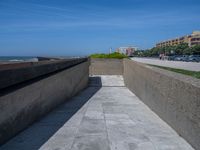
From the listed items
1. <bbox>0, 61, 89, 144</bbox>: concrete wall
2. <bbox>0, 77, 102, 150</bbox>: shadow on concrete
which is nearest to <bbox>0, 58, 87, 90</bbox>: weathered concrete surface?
<bbox>0, 61, 89, 144</bbox>: concrete wall

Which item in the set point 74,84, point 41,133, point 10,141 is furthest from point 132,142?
point 74,84

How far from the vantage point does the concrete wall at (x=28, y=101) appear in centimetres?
434

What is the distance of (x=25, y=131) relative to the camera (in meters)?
4.98

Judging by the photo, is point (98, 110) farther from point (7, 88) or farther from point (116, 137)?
point (7, 88)

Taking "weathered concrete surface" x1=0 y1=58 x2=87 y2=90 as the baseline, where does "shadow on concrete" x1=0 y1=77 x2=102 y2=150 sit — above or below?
below

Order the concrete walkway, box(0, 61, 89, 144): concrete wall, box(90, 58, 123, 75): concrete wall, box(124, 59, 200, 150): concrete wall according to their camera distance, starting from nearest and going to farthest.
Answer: box(124, 59, 200, 150): concrete wall < the concrete walkway < box(0, 61, 89, 144): concrete wall < box(90, 58, 123, 75): concrete wall

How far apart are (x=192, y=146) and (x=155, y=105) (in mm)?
2697

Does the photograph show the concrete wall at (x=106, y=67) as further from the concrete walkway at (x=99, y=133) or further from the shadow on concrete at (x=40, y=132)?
the shadow on concrete at (x=40, y=132)

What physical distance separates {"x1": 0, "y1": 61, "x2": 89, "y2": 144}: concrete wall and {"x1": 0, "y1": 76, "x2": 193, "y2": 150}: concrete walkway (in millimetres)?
185

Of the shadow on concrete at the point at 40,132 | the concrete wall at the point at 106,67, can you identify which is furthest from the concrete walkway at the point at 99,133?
the concrete wall at the point at 106,67

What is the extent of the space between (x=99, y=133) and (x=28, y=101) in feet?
5.33

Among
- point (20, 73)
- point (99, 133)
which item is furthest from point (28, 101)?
point (99, 133)

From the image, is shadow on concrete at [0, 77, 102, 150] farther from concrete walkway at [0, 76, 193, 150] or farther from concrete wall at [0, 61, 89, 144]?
concrete wall at [0, 61, 89, 144]

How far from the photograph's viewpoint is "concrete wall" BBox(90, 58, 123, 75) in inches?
827
